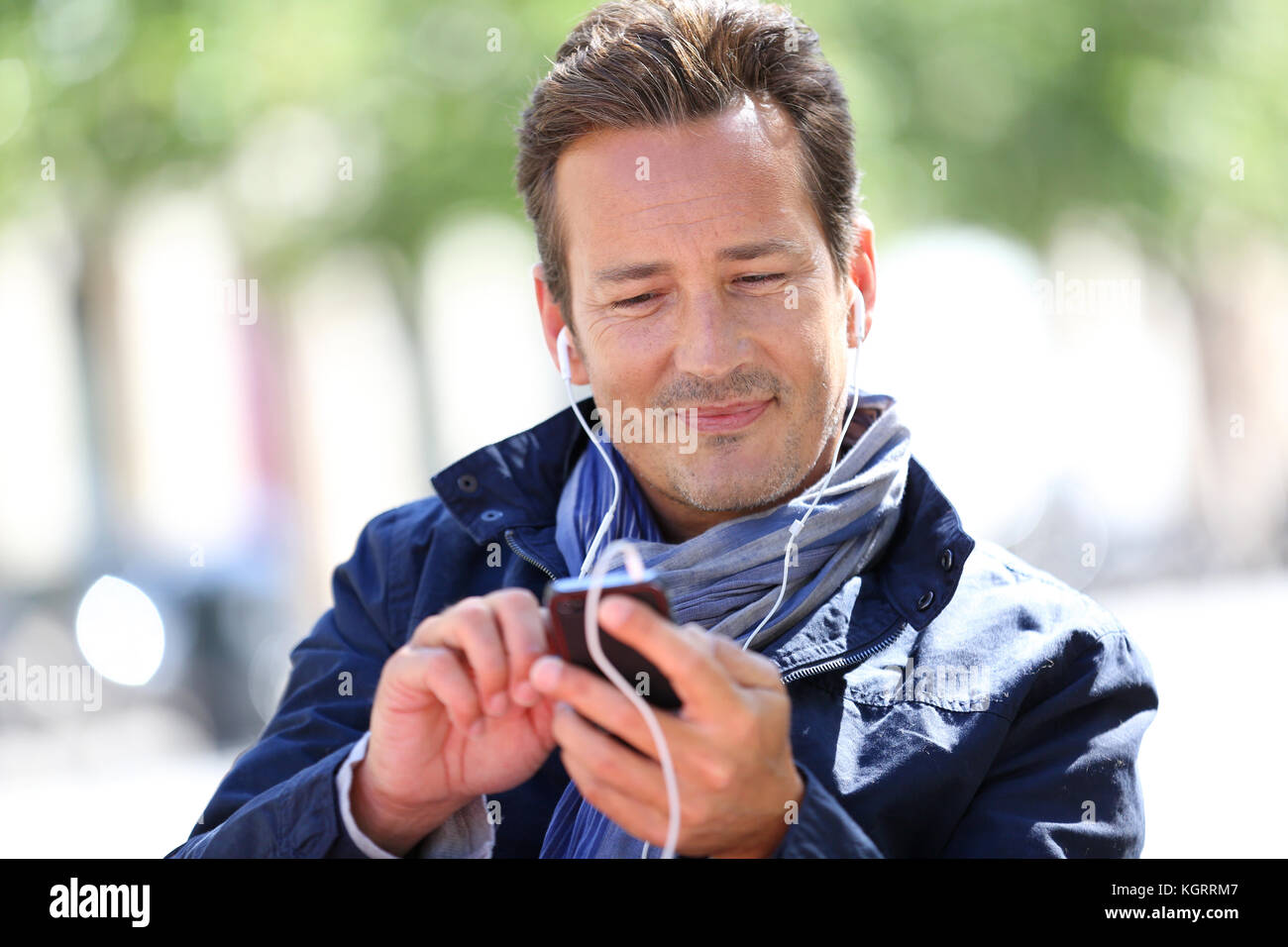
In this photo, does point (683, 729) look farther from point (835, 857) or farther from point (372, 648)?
point (372, 648)

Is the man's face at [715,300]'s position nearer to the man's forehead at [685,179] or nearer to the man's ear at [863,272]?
the man's forehead at [685,179]

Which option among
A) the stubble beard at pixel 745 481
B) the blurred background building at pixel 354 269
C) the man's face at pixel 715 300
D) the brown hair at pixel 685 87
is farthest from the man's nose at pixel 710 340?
the blurred background building at pixel 354 269

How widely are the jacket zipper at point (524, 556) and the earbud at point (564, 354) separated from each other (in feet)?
1.16

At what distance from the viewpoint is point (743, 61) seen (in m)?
2.96

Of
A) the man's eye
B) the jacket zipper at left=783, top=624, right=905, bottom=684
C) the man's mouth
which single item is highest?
the man's eye

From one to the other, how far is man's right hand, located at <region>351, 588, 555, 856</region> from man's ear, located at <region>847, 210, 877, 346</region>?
1.20 m

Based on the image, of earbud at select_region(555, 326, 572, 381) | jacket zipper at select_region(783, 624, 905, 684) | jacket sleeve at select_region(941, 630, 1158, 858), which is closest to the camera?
jacket sleeve at select_region(941, 630, 1158, 858)

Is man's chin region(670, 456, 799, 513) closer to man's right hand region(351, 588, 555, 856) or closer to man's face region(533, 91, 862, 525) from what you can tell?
→ man's face region(533, 91, 862, 525)

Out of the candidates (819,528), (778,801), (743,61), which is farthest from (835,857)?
(743,61)

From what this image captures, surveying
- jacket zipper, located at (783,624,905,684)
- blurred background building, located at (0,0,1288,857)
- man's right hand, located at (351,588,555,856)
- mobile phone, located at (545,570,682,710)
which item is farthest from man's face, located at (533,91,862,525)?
blurred background building, located at (0,0,1288,857)

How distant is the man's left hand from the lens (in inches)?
75.0

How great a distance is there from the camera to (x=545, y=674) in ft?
6.55

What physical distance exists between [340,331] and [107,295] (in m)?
3.28

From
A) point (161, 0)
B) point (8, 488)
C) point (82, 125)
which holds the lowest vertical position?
point (8, 488)
